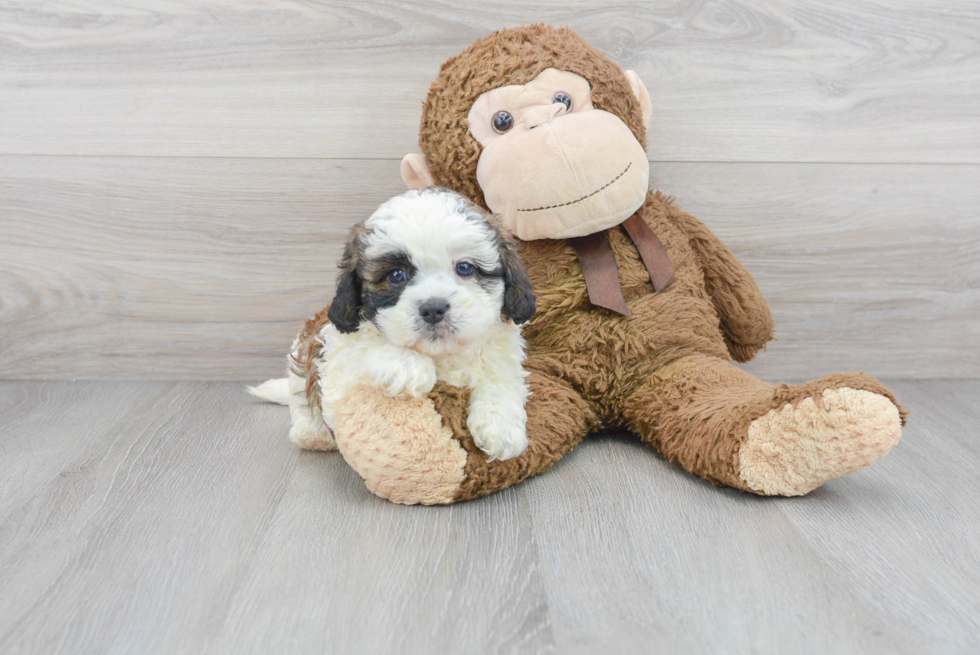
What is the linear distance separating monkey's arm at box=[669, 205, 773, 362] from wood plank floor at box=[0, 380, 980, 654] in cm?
35

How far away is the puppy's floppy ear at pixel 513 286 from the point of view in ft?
3.66

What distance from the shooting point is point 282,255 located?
173cm

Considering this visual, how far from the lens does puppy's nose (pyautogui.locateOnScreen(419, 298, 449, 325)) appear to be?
103 centimetres

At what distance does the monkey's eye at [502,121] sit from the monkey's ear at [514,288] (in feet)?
0.95

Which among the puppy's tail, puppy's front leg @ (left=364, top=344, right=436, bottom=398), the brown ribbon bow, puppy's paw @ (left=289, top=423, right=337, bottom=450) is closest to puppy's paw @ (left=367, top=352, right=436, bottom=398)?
puppy's front leg @ (left=364, top=344, right=436, bottom=398)

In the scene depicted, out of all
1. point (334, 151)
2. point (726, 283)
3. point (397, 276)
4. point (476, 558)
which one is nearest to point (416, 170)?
point (334, 151)

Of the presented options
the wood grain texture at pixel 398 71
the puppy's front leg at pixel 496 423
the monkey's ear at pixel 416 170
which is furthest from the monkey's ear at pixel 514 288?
the wood grain texture at pixel 398 71

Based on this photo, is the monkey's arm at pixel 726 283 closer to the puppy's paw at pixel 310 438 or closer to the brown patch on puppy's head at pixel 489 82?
the brown patch on puppy's head at pixel 489 82

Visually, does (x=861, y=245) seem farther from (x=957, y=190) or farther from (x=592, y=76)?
(x=592, y=76)

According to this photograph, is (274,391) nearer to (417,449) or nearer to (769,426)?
(417,449)

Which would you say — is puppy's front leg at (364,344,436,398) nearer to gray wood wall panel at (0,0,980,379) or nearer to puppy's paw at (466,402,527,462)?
puppy's paw at (466,402,527,462)

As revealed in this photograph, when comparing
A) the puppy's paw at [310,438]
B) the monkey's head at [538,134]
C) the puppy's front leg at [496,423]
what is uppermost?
the monkey's head at [538,134]

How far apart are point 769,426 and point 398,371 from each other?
21.5 inches

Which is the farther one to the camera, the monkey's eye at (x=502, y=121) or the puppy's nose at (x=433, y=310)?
the monkey's eye at (x=502, y=121)
